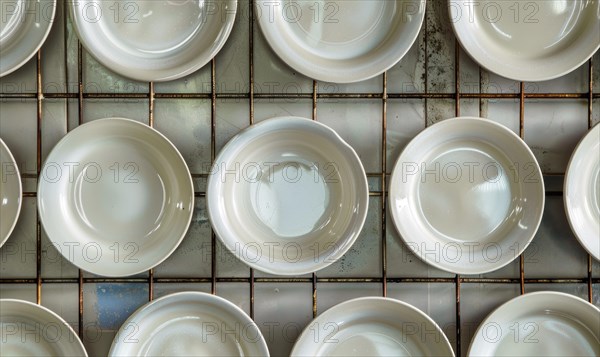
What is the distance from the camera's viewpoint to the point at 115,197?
1102mm

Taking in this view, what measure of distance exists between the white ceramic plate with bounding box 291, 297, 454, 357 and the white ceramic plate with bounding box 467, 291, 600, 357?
0.08 metres

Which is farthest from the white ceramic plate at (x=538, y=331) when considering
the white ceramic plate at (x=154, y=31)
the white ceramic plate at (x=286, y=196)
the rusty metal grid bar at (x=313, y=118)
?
the white ceramic plate at (x=154, y=31)

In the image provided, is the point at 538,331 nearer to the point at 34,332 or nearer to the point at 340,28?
the point at 340,28

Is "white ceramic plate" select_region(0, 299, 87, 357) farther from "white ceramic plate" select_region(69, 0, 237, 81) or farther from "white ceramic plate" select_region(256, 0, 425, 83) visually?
"white ceramic plate" select_region(256, 0, 425, 83)

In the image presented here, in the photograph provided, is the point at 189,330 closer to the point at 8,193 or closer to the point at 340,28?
the point at 8,193

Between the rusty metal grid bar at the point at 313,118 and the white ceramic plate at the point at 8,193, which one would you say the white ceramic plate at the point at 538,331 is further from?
the white ceramic plate at the point at 8,193

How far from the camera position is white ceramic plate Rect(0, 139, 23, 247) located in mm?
1056

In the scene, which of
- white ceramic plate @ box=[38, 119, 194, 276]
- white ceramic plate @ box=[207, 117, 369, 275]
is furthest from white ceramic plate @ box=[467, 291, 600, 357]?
white ceramic plate @ box=[38, 119, 194, 276]

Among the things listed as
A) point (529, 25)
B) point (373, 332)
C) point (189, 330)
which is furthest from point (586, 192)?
point (189, 330)

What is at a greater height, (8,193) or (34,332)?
(8,193)

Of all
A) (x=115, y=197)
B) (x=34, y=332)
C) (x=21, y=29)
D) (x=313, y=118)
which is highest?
(x=21, y=29)

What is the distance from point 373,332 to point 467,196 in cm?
32

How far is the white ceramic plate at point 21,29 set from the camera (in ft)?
3.47

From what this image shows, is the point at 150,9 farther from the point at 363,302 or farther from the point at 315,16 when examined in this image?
the point at 363,302
